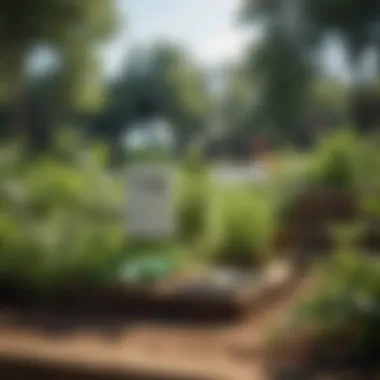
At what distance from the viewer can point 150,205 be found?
13.0ft

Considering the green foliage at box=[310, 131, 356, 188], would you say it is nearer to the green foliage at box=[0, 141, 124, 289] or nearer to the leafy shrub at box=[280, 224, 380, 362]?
the green foliage at box=[0, 141, 124, 289]

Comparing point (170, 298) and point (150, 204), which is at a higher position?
Answer: point (150, 204)

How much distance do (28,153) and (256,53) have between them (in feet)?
5.65

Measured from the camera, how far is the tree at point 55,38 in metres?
4.30

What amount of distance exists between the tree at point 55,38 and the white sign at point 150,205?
2.60ft

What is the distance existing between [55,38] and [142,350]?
8.95 feet

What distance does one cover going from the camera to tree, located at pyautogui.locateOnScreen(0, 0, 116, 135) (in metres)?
4.30

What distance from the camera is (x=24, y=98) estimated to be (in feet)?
13.7

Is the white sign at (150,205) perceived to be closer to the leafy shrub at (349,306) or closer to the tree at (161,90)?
the tree at (161,90)

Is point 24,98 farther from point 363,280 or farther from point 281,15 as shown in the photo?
point 363,280

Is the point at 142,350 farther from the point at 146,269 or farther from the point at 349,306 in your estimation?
the point at 146,269

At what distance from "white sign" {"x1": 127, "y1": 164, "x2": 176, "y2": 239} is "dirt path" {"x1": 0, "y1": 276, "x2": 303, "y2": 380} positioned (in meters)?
1.12

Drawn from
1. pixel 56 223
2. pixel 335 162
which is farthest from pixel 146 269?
pixel 335 162

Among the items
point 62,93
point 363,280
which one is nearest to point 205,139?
point 62,93
